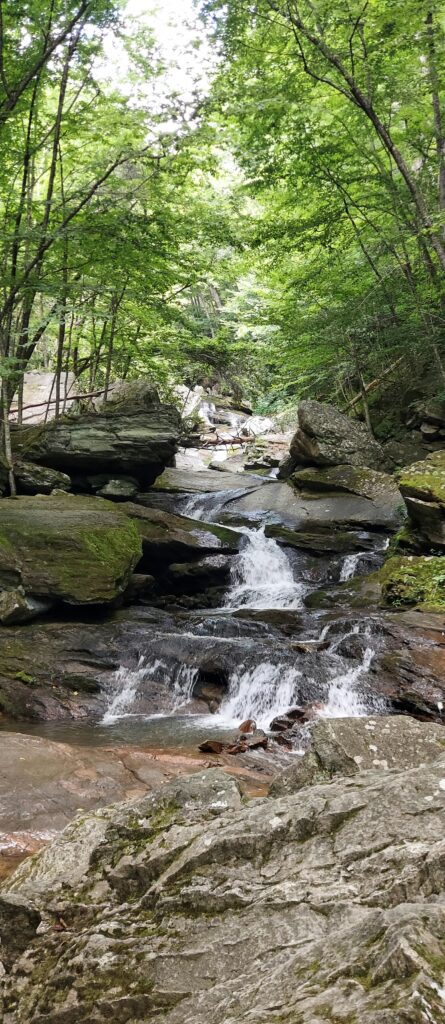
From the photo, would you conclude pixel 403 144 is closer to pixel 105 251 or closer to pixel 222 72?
pixel 222 72

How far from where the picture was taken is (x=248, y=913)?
1803mm

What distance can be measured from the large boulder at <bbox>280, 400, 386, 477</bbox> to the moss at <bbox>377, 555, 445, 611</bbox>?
6.98 metres

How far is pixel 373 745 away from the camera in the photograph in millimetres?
3520

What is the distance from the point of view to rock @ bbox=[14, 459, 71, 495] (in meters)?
13.9

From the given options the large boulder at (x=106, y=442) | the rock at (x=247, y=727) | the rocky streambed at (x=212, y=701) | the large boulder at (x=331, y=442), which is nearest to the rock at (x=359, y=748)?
the rocky streambed at (x=212, y=701)

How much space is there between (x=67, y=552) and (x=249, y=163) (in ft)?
28.0

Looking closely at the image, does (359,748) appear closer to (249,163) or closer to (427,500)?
(427,500)

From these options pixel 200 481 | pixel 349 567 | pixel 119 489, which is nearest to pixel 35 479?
pixel 119 489

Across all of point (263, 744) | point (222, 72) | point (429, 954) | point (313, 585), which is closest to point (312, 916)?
point (429, 954)

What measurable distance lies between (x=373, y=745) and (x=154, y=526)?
31.6 feet

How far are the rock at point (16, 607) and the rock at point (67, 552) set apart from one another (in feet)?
0.46

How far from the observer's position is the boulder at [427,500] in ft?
33.1

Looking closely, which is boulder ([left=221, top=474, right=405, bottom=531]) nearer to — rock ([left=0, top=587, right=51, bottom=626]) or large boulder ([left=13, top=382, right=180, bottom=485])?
large boulder ([left=13, top=382, right=180, bottom=485])

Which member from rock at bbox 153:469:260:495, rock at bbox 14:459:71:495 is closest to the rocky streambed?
rock at bbox 153:469:260:495
